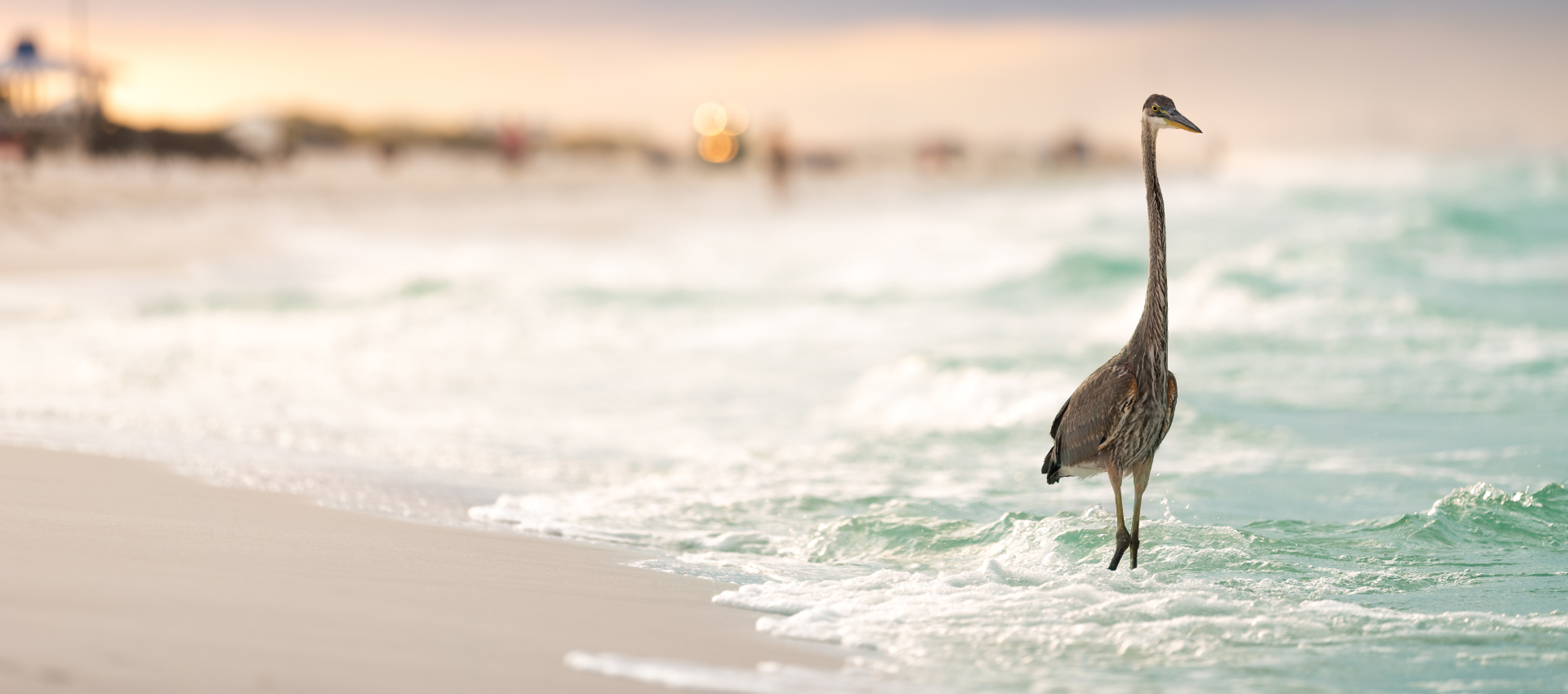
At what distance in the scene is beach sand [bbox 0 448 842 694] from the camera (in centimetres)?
370

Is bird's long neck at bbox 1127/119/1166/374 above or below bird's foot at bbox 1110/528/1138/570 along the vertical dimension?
above

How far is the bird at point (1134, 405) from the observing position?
16.5 feet

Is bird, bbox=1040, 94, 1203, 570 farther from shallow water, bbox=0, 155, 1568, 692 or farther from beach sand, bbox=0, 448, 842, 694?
beach sand, bbox=0, 448, 842, 694

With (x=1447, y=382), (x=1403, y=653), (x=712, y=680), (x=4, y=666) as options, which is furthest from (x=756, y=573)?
(x=1447, y=382)

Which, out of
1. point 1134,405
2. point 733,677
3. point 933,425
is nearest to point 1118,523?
point 1134,405

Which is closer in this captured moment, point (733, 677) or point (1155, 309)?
point (733, 677)

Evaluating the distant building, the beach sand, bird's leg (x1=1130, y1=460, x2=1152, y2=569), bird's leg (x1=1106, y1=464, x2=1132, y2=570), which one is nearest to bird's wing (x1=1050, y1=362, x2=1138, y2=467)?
bird's leg (x1=1106, y1=464, x2=1132, y2=570)

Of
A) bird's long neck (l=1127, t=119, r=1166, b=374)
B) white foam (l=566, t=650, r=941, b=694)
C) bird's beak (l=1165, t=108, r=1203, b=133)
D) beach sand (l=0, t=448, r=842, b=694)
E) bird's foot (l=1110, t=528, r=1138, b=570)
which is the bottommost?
white foam (l=566, t=650, r=941, b=694)

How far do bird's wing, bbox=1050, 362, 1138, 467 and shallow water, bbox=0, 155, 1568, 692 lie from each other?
0.53m

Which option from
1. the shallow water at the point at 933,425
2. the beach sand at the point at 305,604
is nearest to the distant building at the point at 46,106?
the shallow water at the point at 933,425

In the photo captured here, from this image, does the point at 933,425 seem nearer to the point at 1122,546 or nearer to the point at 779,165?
the point at 1122,546

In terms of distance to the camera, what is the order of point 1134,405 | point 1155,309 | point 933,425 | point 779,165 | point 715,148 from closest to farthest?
point 1134,405, point 1155,309, point 933,425, point 779,165, point 715,148

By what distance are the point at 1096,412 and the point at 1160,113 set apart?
4.02 ft

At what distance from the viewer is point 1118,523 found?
17.0 feet
